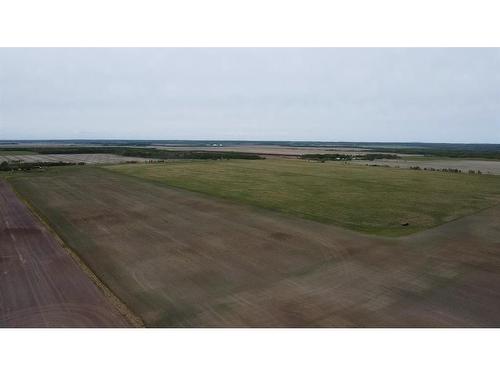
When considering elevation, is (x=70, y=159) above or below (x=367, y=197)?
above

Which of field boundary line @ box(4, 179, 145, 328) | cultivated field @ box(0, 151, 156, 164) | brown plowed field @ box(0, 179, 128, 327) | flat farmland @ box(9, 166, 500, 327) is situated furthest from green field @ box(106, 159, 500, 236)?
cultivated field @ box(0, 151, 156, 164)

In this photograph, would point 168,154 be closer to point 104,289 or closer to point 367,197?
point 367,197

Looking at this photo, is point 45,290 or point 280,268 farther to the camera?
point 280,268

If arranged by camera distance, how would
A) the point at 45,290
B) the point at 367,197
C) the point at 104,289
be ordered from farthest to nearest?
the point at 367,197
the point at 104,289
the point at 45,290

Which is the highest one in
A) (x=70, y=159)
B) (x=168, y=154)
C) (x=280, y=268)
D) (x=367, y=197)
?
(x=168, y=154)

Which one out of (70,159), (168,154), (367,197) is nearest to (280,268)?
(367,197)

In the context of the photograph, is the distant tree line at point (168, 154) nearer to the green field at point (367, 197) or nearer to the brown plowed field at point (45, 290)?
the green field at point (367, 197)

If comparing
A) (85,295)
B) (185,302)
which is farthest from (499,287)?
(85,295)
